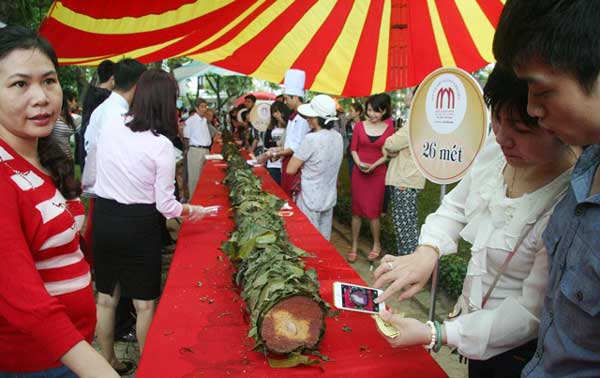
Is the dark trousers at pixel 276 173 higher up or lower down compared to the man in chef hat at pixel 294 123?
lower down

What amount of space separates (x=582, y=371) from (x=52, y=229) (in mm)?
1366

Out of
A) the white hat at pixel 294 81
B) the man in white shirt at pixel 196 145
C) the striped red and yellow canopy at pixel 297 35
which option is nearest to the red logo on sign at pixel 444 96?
the striped red and yellow canopy at pixel 297 35

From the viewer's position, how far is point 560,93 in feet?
2.44

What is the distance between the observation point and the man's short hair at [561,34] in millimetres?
675

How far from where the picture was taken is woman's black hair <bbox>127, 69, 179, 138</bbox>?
92.3 inches

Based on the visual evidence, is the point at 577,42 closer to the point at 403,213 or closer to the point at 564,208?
the point at 564,208

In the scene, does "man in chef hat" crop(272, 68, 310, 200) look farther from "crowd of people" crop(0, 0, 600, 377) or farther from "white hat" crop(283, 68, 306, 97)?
"crowd of people" crop(0, 0, 600, 377)

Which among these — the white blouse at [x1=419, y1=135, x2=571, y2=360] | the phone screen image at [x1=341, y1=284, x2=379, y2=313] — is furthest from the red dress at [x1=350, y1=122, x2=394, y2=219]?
the phone screen image at [x1=341, y1=284, x2=379, y2=313]

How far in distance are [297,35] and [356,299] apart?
132 inches

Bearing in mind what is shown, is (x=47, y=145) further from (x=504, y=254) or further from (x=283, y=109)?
(x=283, y=109)

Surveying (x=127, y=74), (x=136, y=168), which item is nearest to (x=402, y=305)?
(x=136, y=168)

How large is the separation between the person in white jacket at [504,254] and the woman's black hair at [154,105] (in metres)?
1.60

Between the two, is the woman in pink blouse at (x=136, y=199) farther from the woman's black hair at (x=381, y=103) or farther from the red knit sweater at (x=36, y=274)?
the woman's black hair at (x=381, y=103)

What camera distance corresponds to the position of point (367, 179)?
4750mm
